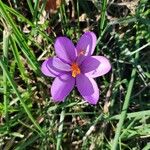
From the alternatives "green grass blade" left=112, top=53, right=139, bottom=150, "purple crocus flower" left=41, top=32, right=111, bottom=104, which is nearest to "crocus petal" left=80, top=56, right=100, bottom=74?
"purple crocus flower" left=41, top=32, right=111, bottom=104

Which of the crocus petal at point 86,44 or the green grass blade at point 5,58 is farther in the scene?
the crocus petal at point 86,44

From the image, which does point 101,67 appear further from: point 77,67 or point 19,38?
point 19,38

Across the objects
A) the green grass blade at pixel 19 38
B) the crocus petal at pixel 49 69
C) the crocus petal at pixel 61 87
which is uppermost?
the green grass blade at pixel 19 38

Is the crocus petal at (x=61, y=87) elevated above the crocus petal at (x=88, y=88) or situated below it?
above

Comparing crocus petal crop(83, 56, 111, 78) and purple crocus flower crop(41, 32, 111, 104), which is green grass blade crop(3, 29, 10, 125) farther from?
crocus petal crop(83, 56, 111, 78)

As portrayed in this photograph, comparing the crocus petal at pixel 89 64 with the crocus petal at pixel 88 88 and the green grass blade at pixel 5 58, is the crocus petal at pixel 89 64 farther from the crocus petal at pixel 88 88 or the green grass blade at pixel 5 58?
the green grass blade at pixel 5 58

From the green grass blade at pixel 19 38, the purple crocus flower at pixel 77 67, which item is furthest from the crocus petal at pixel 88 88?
the green grass blade at pixel 19 38

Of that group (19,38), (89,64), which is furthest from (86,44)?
(19,38)
